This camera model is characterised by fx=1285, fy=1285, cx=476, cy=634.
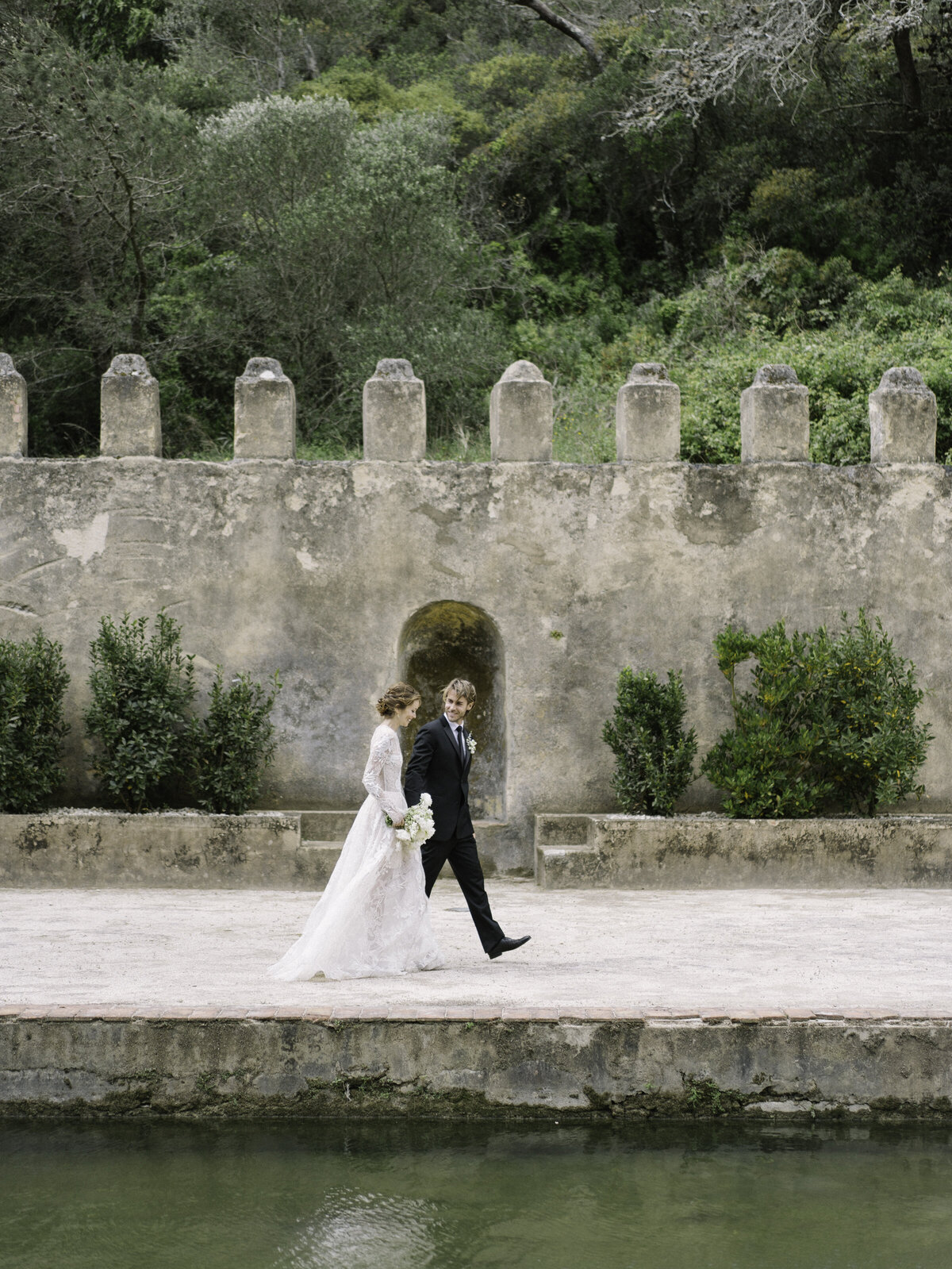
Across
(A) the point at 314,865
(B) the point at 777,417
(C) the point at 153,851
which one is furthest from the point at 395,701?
(B) the point at 777,417

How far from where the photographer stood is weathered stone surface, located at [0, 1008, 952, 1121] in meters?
5.29

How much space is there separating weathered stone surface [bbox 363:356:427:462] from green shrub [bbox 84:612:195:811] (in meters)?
2.27

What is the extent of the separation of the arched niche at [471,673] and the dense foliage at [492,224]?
4327 mm

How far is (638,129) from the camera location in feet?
70.3

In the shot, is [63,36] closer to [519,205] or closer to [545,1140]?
[519,205]

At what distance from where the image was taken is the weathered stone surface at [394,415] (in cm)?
1043

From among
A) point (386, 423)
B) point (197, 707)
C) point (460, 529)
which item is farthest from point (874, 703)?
point (197, 707)

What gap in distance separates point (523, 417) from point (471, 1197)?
23.0 ft

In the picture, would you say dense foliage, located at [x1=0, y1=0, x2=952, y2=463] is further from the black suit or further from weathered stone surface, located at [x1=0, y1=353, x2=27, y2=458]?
the black suit

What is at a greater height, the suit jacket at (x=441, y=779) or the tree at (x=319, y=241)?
the tree at (x=319, y=241)

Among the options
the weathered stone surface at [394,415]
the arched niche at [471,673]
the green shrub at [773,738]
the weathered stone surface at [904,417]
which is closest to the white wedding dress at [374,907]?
the green shrub at [773,738]

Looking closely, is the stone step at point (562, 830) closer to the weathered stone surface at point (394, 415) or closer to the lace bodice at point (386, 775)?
the weathered stone surface at point (394, 415)

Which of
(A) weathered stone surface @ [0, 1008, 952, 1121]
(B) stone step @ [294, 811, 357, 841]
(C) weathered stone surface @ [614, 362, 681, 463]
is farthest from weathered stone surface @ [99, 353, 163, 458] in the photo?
(A) weathered stone surface @ [0, 1008, 952, 1121]

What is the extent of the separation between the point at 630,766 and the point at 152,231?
1370 centimetres
